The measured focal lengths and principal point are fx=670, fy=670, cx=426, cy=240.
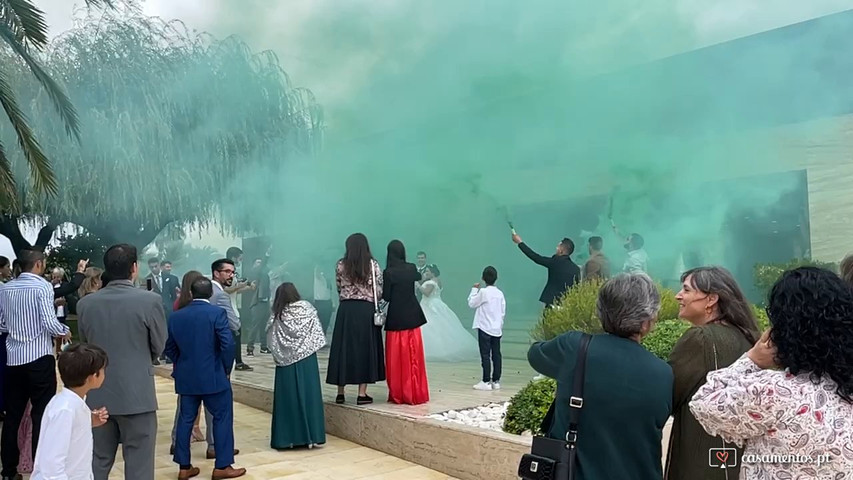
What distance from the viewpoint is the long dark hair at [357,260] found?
5633 mm

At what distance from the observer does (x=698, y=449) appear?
204 cm

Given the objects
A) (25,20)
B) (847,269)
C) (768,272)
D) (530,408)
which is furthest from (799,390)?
(768,272)

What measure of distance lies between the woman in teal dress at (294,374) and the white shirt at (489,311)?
2079 millimetres

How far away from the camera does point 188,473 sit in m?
4.48

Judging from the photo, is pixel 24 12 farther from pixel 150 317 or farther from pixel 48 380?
pixel 150 317

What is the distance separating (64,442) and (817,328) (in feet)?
8.37

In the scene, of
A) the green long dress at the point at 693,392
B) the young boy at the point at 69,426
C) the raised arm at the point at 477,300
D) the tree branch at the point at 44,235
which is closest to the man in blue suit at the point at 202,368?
the young boy at the point at 69,426

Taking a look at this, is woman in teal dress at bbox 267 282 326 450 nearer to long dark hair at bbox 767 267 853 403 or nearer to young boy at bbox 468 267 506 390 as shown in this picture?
young boy at bbox 468 267 506 390

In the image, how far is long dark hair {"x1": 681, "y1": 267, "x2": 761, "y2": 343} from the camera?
2221mm

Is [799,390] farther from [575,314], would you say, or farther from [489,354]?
[489,354]

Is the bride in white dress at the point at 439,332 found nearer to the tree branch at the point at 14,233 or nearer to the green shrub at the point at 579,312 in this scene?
the green shrub at the point at 579,312

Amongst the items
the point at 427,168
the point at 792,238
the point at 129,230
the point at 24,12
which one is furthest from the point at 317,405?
the point at 129,230

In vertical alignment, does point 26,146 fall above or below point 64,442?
above

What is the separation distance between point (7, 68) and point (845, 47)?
14.4 metres
